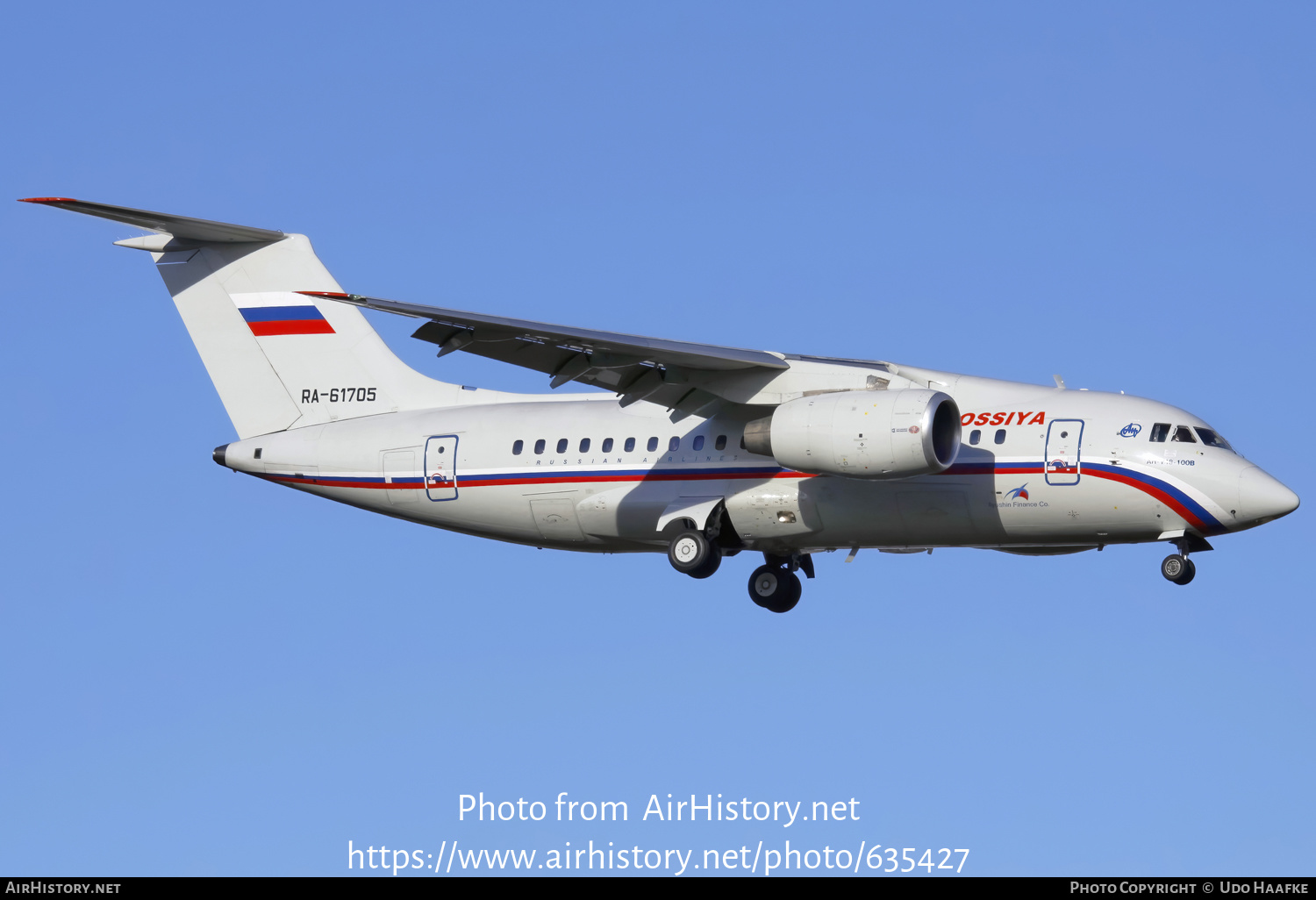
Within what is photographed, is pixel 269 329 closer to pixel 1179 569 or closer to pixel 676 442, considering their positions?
pixel 676 442

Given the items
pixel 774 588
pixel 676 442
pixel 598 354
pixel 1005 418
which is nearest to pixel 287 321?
pixel 598 354

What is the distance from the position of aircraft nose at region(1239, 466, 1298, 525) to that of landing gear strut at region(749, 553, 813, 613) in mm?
5094

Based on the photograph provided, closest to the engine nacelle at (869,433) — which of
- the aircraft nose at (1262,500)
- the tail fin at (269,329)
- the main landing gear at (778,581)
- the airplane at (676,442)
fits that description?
the airplane at (676,442)

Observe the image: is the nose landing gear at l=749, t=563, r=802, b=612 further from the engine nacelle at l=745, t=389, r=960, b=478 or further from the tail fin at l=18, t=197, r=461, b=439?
the tail fin at l=18, t=197, r=461, b=439

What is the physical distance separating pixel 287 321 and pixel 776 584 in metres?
6.85

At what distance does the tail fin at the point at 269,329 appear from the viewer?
22.7 metres

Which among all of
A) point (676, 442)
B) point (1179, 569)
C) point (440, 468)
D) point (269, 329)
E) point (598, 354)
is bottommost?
point (1179, 569)

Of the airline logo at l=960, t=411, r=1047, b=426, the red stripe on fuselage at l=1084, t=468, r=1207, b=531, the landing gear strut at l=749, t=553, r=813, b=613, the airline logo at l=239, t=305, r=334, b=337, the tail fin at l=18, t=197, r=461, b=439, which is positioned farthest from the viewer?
the airline logo at l=239, t=305, r=334, b=337

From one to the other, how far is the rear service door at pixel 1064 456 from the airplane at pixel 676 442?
2 cm

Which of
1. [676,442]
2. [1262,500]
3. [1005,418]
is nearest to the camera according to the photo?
[1262,500]

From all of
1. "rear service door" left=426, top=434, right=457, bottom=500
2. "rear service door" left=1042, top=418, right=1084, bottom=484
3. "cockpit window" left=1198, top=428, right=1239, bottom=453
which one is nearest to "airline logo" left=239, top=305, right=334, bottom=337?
"rear service door" left=426, top=434, right=457, bottom=500

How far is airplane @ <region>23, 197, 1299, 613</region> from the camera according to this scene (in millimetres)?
18359

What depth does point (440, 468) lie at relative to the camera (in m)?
21.4
